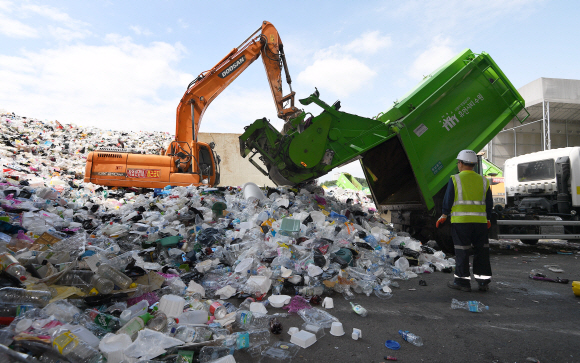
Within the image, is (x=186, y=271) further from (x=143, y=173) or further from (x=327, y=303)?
(x=143, y=173)

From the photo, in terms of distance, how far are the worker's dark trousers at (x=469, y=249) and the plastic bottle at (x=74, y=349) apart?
307 cm

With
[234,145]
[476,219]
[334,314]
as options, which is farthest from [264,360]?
[234,145]

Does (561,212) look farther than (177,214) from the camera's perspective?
Yes

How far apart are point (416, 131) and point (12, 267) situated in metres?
4.64

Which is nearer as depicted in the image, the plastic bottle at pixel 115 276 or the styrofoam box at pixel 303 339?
the styrofoam box at pixel 303 339

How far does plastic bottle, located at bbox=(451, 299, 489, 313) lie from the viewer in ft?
8.44

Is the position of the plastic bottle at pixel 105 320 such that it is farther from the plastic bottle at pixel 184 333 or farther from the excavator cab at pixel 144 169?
the excavator cab at pixel 144 169

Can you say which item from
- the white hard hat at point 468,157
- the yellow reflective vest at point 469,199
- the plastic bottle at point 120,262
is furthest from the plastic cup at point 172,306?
the white hard hat at point 468,157

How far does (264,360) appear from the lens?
1.78 metres

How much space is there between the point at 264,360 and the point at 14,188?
5.30 meters

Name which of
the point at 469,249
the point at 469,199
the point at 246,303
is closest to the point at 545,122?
the point at 469,199

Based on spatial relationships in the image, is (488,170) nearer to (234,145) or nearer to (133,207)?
(234,145)

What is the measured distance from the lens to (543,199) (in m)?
6.34

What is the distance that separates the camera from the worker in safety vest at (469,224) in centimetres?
316
